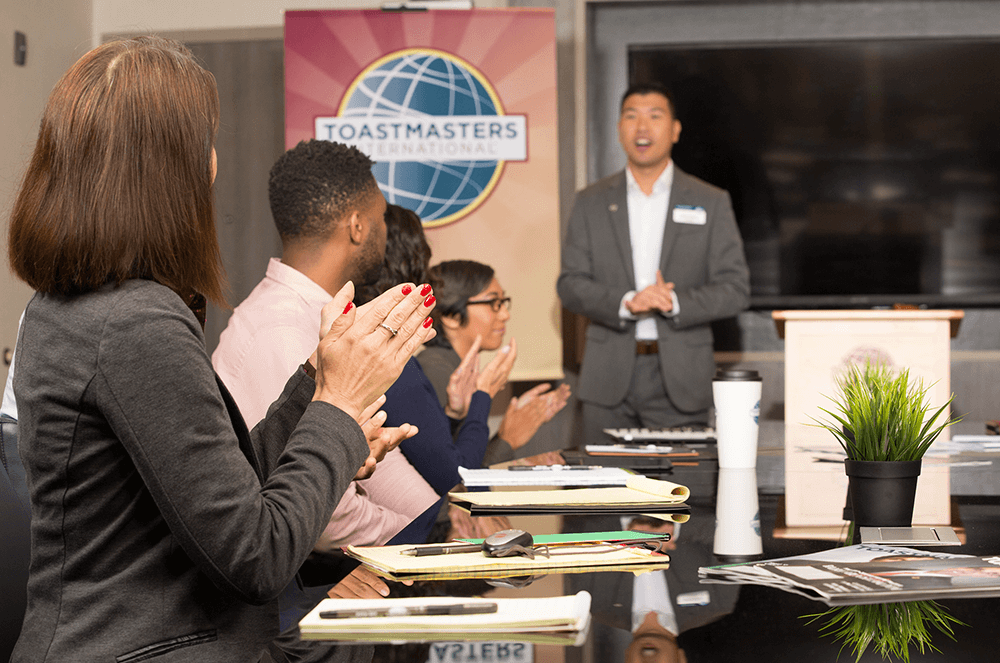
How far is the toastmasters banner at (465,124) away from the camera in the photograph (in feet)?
13.6

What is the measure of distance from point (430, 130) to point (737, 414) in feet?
9.03

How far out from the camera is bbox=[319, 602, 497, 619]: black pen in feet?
2.59

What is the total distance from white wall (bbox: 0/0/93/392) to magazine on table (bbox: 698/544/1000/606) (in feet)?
11.7

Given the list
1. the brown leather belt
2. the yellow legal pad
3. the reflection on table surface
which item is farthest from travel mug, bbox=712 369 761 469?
the brown leather belt

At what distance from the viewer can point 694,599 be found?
0.86m

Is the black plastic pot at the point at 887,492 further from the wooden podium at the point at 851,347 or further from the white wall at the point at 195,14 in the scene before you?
the white wall at the point at 195,14

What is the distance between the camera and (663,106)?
3914 millimetres

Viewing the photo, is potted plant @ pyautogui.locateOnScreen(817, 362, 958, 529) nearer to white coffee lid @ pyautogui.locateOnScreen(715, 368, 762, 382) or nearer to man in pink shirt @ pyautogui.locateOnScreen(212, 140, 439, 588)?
white coffee lid @ pyautogui.locateOnScreen(715, 368, 762, 382)

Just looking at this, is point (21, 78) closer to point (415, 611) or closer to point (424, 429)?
point (424, 429)

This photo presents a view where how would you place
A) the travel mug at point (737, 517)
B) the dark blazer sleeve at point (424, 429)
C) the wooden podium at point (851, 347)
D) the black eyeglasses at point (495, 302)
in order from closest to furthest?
the travel mug at point (737, 517), the dark blazer sleeve at point (424, 429), the wooden podium at point (851, 347), the black eyeglasses at point (495, 302)

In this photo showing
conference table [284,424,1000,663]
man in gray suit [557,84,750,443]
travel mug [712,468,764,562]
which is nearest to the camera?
conference table [284,424,1000,663]

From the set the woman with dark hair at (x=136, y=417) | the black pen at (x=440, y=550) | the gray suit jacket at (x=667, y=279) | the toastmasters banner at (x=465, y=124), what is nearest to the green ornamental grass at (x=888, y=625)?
the black pen at (x=440, y=550)

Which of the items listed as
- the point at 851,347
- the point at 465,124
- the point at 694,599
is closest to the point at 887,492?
the point at 694,599

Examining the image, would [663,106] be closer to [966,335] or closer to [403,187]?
[403,187]
